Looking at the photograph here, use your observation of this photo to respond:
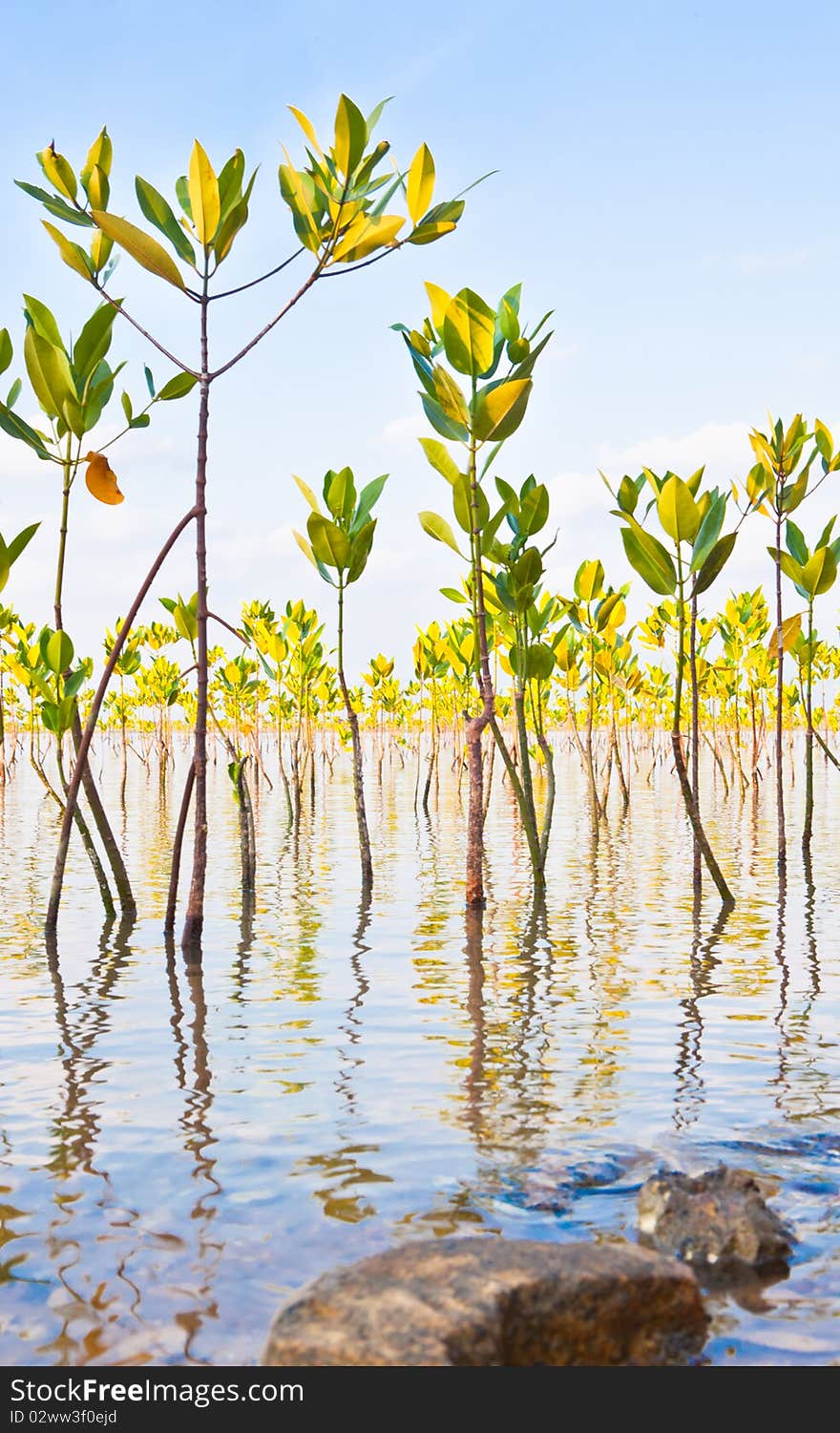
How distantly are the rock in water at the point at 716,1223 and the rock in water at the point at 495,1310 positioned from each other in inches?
9.7

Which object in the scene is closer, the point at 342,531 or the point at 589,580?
the point at 342,531

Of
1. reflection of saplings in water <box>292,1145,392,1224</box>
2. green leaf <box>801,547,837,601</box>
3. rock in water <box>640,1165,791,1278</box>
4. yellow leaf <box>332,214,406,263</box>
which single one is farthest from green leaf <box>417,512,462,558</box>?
rock in water <box>640,1165,791,1278</box>

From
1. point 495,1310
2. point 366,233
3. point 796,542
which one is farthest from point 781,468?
point 495,1310

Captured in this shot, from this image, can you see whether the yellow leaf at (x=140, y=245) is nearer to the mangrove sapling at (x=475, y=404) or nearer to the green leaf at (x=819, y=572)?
the mangrove sapling at (x=475, y=404)

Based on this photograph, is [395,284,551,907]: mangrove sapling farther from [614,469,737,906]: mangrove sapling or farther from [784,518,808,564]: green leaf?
[784,518,808,564]: green leaf

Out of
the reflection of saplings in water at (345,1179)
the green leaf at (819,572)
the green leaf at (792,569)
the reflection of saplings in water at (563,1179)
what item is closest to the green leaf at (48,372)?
the reflection of saplings in water at (345,1179)

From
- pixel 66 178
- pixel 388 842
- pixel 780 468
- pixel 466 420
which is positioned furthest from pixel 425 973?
pixel 388 842

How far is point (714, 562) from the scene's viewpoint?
21.8 ft

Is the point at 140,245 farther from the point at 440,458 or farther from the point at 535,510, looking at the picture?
the point at 535,510

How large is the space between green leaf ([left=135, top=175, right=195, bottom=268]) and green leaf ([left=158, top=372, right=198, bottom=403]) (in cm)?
71

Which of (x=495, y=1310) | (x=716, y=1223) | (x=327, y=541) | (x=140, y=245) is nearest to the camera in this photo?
(x=495, y=1310)

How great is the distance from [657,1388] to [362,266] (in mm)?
4640

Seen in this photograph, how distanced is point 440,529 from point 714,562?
1.60 metres

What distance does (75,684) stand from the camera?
6.23 m
